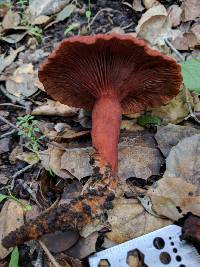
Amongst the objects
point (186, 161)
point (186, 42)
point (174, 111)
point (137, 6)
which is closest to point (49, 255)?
point (186, 161)

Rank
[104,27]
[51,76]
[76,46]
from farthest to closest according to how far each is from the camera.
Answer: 1. [104,27]
2. [51,76]
3. [76,46]

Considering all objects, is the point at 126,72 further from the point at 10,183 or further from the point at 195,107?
the point at 10,183

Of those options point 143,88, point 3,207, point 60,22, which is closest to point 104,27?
point 60,22

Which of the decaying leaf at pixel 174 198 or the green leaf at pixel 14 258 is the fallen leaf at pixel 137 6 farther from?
the green leaf at pixel 14 258

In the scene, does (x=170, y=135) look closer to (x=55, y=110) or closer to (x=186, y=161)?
(x=186, y=161)

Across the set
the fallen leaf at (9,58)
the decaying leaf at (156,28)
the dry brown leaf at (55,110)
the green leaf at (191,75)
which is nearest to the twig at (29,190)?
the dry brown leaf at (55,110)

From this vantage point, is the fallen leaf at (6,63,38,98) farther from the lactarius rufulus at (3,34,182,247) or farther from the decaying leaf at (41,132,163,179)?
the decaying leaf at (41,132,163,179)
